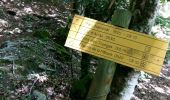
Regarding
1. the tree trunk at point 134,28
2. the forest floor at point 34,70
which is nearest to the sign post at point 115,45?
the tree trunk at point 134,28

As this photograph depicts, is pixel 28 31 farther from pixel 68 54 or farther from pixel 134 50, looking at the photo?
pixel 134 50

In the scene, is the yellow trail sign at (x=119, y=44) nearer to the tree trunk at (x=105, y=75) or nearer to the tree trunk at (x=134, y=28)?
the tree trunk at (x=105, y=75)

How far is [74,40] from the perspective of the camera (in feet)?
9.06

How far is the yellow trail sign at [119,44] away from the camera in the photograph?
8.35 feet

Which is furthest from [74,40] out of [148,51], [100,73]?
[148,51]

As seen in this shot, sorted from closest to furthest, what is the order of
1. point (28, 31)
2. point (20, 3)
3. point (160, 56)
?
point (160, 56) < point (28, 31) < point (20, 3)

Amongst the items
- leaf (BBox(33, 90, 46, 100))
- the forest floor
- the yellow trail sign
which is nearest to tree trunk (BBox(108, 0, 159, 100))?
the yellow trail sign

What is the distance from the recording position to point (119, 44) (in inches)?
104

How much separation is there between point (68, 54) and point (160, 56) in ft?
12.5

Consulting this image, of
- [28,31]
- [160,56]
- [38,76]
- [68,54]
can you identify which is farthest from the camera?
[28,31]

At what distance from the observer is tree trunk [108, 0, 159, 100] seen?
9.60ft

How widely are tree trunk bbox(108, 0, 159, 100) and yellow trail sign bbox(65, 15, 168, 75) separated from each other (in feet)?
1.29

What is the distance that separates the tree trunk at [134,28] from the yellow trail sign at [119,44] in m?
0.39

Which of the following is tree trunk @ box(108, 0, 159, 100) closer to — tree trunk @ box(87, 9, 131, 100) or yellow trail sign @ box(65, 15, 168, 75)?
tree trunk @ box(87, 9, 131, 100)
